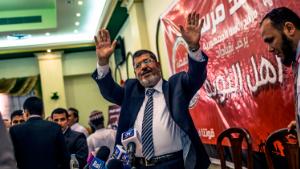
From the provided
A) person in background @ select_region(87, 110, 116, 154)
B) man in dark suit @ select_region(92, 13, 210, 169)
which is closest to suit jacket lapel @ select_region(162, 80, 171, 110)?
man in dark suit @ select_region(92, 13, 210, 169)

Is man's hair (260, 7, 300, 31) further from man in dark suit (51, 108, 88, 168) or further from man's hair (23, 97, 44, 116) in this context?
man in dark suit (51, 108, 88, 168)

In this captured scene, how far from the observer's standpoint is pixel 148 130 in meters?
1.96

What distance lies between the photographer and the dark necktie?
6.31 feet

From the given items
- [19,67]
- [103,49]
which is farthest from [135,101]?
[19,67]

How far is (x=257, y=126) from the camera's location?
256cm

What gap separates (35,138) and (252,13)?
1.85 meters

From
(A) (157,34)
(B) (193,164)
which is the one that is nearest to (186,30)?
(B) (193,164)

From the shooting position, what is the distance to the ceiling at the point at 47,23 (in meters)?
6.86

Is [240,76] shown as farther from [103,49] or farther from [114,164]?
[114,164]

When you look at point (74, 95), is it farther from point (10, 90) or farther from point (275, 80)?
point (275, 80)

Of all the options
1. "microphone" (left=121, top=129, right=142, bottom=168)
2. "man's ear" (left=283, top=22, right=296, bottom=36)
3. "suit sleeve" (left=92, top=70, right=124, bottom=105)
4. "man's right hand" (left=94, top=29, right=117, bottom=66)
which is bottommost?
"microphone" (left=121, top=129, right=142, bottom=168)

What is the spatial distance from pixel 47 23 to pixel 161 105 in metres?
6.50

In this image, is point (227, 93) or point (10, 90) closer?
point (227, 93)

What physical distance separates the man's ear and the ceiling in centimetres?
502
